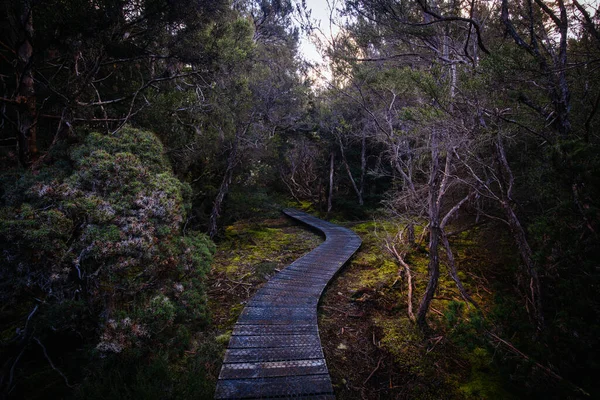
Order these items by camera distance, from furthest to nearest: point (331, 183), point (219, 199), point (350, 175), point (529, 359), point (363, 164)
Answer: point (331, 183) → point (350, 175) → point (363, 164) → point (219, 199) → point (529, 359)

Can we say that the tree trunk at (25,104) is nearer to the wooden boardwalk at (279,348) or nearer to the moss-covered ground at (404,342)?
the wooden boardwalk at (279,348)

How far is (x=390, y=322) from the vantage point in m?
4.88

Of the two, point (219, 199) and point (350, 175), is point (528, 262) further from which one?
point (350, 175)

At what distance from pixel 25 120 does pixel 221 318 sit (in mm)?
4549

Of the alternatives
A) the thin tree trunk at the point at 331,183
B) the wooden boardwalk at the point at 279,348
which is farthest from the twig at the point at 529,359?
the thin tree trunk at the point at 331,183

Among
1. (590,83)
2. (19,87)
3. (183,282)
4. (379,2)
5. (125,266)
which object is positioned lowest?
(183,282)

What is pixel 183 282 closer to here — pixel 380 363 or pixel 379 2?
pixel 380 363

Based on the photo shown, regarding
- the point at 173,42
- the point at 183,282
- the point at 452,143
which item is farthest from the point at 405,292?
A: the point at 173,42

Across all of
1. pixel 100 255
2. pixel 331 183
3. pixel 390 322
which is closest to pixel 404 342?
pixel 390 322

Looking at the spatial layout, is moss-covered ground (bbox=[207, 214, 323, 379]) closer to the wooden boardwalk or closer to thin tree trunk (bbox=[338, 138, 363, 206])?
the wooden boardwalk

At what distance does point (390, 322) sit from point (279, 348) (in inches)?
92.4

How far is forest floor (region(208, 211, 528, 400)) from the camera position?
3.34m

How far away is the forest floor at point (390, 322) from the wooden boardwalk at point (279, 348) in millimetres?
384

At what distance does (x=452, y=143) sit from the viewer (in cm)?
418
